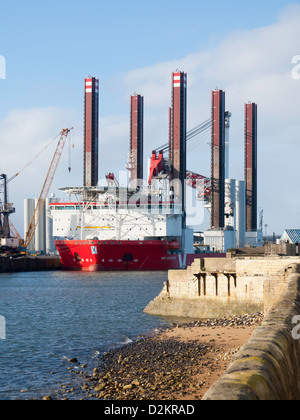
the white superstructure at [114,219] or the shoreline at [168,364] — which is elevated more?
the white superstructure at [114,219]

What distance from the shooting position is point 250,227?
95.9 meters

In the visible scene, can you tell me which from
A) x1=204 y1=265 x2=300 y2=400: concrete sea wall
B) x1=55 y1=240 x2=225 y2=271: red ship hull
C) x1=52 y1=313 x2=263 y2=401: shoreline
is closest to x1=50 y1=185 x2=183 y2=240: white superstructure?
x1=55 y1=240 x2=225 y2=271: red ship hull

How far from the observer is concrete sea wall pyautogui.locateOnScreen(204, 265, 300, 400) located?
4.51 m

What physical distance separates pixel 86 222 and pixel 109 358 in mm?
53535

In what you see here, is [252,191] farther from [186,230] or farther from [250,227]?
[186,230]

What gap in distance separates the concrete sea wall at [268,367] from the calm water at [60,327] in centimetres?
716

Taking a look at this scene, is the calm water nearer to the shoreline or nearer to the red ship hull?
the shoreline

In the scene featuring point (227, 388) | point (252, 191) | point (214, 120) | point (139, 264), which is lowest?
point (139, 264)

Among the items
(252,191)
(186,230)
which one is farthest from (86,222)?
(252,191)

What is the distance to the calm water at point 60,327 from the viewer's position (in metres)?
15.1

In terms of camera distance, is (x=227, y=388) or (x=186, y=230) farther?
(x=186, y=230)

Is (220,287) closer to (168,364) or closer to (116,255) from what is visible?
(168,364)

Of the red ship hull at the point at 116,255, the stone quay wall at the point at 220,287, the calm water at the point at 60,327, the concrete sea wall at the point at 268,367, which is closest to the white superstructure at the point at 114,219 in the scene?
the red ship hull at the point at 116,255

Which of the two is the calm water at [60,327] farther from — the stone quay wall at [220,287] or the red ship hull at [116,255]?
the red ship hull at [116,255]
